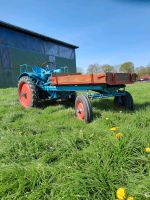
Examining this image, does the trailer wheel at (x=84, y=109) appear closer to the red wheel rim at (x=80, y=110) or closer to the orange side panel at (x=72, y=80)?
the red wheel rim at (x=80, y=110)

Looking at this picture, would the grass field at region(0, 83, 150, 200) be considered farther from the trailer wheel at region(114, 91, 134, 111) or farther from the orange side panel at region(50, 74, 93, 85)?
the trailer wheel at region(114, 91, 134, 111)

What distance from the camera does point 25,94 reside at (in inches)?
303

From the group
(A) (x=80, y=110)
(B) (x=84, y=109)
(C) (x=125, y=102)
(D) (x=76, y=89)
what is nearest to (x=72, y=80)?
(D) (x=76, y=89)

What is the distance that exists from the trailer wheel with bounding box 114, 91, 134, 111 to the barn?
1384 cm

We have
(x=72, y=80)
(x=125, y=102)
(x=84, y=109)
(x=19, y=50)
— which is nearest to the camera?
(x=84, y=109)

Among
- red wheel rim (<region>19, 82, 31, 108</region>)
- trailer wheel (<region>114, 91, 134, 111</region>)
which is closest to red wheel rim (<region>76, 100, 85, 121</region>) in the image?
trailer wheel (<region>114, 91, 134, 111</region>)

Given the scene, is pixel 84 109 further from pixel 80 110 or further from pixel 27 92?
pixel 27 92

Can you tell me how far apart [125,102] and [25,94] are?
3189 mm

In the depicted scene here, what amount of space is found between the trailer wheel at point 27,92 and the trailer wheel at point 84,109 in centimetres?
200

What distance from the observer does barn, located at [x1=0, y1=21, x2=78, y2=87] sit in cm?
2272

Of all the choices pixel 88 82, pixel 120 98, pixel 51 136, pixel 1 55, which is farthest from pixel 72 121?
pixel 1 55

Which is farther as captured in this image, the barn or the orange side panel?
the barn

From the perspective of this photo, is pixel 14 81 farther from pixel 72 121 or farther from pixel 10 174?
pixel 10 174

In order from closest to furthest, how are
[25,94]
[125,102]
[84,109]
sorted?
[84,109], [125,102], [25,94]
